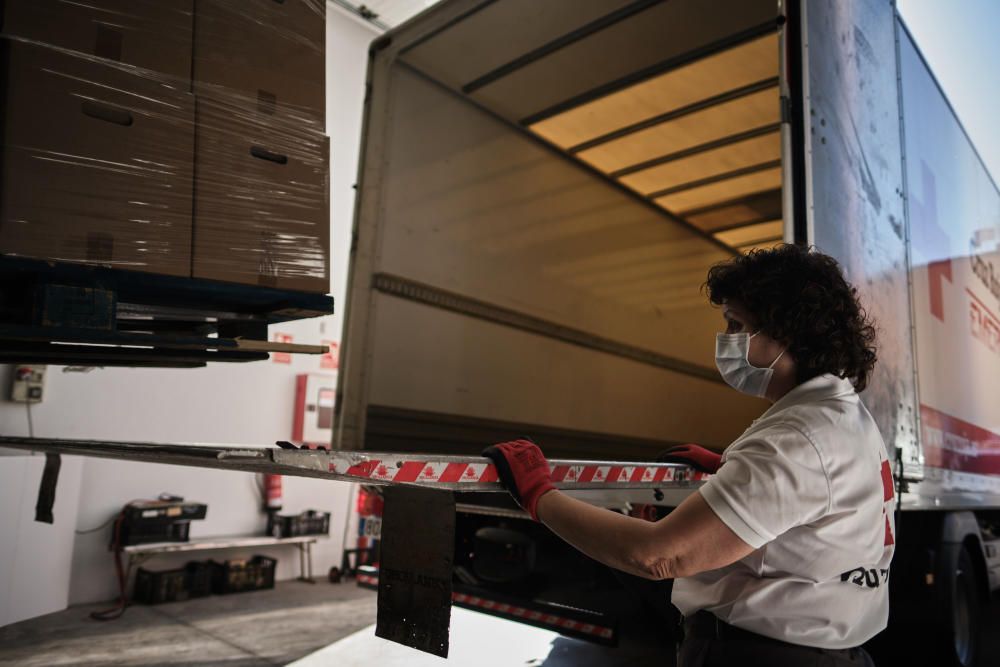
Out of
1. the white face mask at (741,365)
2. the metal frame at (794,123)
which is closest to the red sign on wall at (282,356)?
the metal frame at (794,123)

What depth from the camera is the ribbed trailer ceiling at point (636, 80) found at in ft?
12.4

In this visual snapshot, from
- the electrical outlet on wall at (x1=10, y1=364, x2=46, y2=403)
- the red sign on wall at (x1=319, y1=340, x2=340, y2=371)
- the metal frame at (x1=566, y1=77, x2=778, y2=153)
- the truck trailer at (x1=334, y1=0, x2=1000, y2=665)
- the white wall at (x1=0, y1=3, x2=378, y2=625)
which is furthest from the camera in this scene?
the red sign on wall at (x1=319, y1=340, x2=340, y2=371)

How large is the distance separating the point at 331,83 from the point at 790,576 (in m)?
6.88

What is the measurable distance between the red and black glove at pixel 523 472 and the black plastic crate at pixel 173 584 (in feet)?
16.2

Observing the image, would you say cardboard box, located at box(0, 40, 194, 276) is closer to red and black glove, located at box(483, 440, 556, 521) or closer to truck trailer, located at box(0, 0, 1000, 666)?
truck trailer, located at box(0, 0, 1000, 666)

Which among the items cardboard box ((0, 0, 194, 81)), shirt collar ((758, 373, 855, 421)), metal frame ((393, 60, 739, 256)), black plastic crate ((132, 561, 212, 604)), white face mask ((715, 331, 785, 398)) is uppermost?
metal frame ((393, 60, 739, 256))

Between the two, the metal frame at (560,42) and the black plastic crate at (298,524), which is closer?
the metal frame at (560,42)

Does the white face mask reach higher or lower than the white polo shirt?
higher

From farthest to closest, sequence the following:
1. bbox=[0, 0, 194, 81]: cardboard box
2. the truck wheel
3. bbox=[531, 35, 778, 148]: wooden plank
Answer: bbox=[531, 35, 778, 148]: wooden plank → the truck wheel → bbox=[0, 0, 194, 81]: cardboard box

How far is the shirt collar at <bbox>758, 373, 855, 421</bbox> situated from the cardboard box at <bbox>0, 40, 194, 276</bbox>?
1463 millimetres

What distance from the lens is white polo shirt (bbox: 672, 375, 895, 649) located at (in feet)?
4.31

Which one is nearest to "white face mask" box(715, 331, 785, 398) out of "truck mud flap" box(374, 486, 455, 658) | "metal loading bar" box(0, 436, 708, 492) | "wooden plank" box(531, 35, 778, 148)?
"metal loading bar" box(0, 436, 708, 492)

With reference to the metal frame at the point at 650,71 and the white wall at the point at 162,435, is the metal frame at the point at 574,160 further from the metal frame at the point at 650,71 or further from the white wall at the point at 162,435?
the white wall at the point at 162,435

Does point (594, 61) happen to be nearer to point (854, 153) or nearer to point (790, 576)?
point (854, 153)
